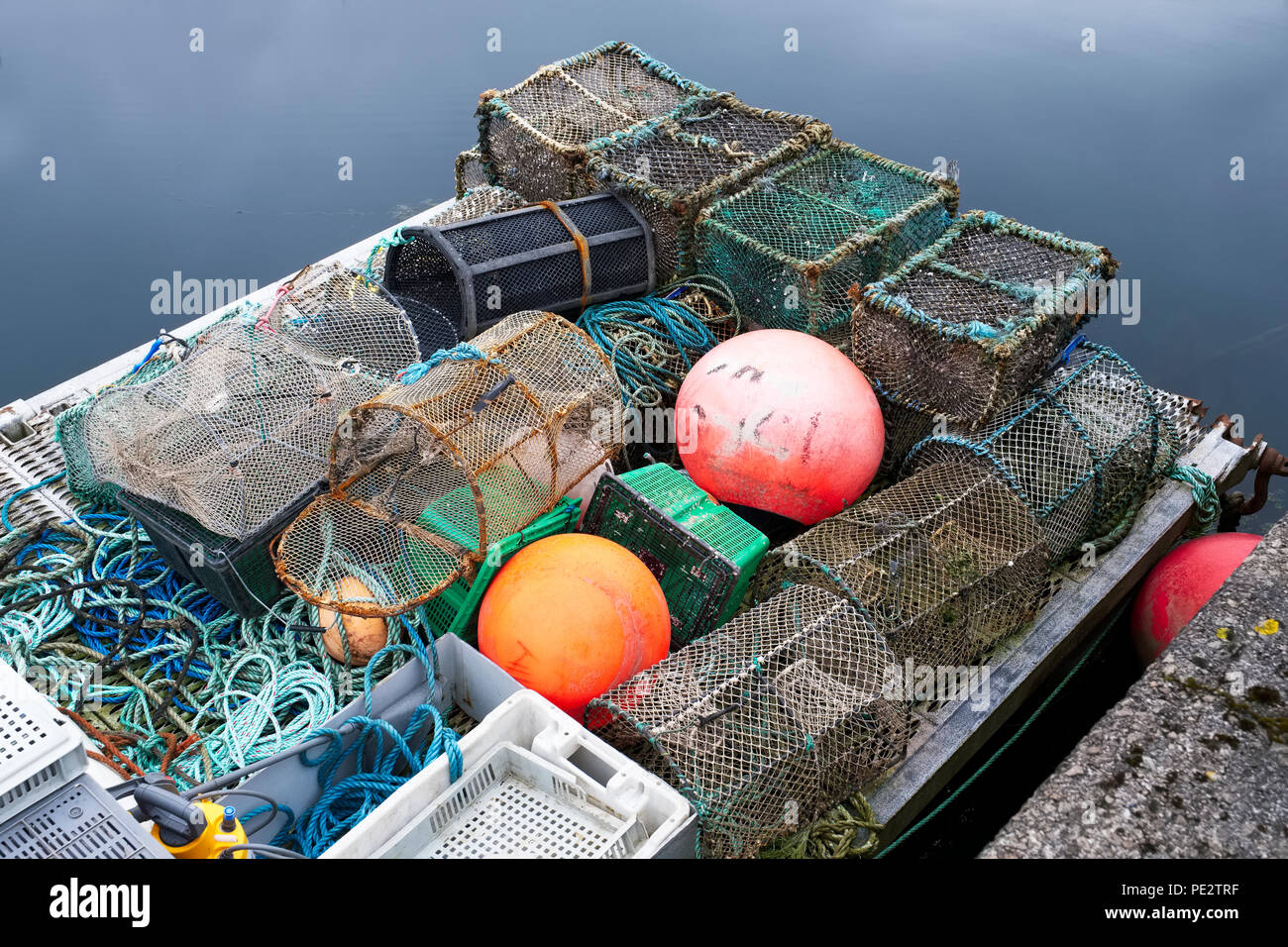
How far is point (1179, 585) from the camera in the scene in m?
5.67

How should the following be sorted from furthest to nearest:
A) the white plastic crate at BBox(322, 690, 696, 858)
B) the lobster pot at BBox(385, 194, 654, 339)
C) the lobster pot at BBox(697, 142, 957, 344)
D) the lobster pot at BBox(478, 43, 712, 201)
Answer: the lobster pot at BBox(478, 43, 712, 201) < the lobster pot at BBox(385, 194, 654, 339) < the lobster pot at BBox(697, 142, 957, 344) < the white plastic crate at BBox(322, 690, 696, 858)

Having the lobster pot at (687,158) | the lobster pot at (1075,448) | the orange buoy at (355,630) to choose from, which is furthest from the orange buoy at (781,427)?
the orange buoy at (355,630)

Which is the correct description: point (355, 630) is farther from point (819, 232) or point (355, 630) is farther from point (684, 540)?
point (819, 232)

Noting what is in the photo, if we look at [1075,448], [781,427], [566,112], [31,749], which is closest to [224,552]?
[31,749]

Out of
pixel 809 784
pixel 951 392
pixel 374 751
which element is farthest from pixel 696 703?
Result: pixel 951 392

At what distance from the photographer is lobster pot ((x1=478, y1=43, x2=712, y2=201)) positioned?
246 inches

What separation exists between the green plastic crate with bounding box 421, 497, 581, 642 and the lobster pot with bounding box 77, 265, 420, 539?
767mm

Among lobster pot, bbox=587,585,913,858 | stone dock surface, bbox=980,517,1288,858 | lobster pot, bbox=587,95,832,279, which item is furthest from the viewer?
lobster pot, bbox=587,95,832,279

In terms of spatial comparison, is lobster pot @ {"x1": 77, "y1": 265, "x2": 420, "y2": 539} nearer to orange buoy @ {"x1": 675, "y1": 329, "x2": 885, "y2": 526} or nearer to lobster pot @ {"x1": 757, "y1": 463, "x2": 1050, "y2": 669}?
orange buoy @ {"x1": 675, "y1": 329, "x2": 885, "y2": 526}

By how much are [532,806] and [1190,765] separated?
197cm

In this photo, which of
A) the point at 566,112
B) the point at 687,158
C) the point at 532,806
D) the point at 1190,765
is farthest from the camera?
the point at 566,112

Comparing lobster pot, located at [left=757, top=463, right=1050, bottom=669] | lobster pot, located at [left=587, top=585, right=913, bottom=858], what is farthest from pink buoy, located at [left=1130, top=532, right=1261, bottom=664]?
lobster pot, located at [left=587, top=585, right=913, bottom=858]

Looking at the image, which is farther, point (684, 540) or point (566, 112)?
point (566, 112)

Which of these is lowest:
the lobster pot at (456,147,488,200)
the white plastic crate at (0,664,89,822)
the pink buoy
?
the pink buoy
